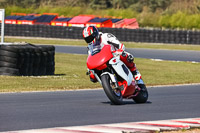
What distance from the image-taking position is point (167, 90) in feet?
44.4

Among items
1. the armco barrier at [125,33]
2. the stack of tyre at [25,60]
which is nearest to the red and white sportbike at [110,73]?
the stack of tyre at [25,60]

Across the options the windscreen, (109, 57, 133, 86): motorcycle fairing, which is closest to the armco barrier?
(109, 57, 133, 86): motorcycle fairing

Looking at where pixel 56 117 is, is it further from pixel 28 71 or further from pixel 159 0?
pixel 159 0

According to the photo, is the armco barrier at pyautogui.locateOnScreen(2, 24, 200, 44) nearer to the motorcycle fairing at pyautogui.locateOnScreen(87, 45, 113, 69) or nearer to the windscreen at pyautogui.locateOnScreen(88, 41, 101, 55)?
the windscreen at pyautogui.locateOnScreen(88, 41, 101, 55)

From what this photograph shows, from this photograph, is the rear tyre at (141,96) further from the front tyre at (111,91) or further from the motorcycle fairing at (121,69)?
the front tyre at (111,91)

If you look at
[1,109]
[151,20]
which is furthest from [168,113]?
[151,20]

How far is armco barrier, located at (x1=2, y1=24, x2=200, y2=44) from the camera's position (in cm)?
A: 4128

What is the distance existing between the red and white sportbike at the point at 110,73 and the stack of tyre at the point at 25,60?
5.64m

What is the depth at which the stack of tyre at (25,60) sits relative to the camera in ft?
49.6

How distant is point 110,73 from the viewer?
31.2ft

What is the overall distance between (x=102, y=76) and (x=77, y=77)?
7.78 meters

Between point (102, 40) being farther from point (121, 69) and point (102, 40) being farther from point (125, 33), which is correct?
point (125, 33)

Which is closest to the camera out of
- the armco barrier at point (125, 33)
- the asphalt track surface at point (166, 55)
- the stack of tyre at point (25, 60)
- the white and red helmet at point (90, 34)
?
the white and red helmet at point (90, 34)

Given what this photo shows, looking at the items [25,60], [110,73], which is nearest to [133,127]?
[110,73]
